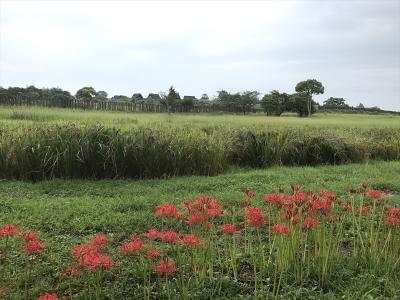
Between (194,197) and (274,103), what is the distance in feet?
95.6

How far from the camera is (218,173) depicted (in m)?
8.77

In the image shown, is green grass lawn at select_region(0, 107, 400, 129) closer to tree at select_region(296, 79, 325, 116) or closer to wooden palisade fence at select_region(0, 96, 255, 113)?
wooden palisade fence at select_region(0, 96, 255, 113)

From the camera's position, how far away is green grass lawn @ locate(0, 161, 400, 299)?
3197 mm

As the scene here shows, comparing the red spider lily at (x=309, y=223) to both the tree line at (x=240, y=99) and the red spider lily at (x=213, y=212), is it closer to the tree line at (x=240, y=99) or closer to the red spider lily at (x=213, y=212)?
the red spider lily at (x=213, y=212)

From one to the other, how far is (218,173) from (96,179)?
2440 mm

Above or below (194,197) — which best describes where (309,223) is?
above

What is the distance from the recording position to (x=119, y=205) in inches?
221

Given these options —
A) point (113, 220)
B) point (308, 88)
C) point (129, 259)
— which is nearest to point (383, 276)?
point (129, 259)

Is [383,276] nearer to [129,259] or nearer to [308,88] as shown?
[129,259]

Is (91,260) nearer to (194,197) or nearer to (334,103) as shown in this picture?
(194,197)

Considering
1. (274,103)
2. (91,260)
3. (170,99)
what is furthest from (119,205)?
(274,103)

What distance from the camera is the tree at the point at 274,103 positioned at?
111 ft

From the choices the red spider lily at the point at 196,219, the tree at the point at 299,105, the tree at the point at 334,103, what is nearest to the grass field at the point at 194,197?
the red spider lily at the point at 196,219

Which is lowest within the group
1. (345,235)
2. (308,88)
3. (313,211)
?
(345,235)
